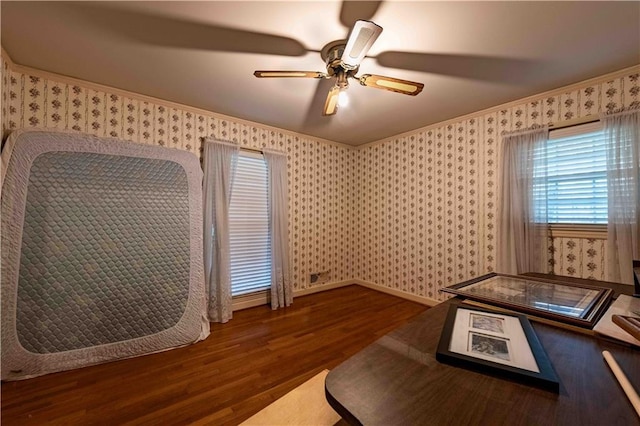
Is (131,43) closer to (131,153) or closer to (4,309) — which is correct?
(131,153)

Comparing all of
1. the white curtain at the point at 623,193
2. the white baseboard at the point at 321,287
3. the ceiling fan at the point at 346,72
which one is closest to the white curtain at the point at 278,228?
the white baseboard at the point at 321,287

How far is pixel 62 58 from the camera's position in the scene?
199 cm

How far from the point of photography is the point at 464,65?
6.75 feet

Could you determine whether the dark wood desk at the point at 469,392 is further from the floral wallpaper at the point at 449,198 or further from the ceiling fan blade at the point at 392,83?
the floral wallpaper at the point at 449,198

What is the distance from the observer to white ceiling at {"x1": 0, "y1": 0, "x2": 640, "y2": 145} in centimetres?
152

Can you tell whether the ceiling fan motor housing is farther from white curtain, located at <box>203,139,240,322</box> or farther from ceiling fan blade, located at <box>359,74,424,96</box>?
white curtain, located at <box>203,139,240,322</box>

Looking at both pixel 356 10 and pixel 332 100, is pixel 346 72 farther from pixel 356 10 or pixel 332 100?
pixel 356 10

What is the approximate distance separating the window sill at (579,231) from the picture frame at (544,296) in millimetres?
1356

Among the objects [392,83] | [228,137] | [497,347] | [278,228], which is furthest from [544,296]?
[228,137]

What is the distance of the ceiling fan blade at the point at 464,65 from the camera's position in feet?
6.43

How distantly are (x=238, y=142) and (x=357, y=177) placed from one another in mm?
2129

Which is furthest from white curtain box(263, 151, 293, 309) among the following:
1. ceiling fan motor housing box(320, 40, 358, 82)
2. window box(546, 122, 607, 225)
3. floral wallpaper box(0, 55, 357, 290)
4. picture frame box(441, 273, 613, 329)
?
window box(546, 122, 607, 225)

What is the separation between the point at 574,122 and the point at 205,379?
12.8ft

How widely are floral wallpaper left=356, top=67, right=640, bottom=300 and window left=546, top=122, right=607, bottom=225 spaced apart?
0.57 feet
